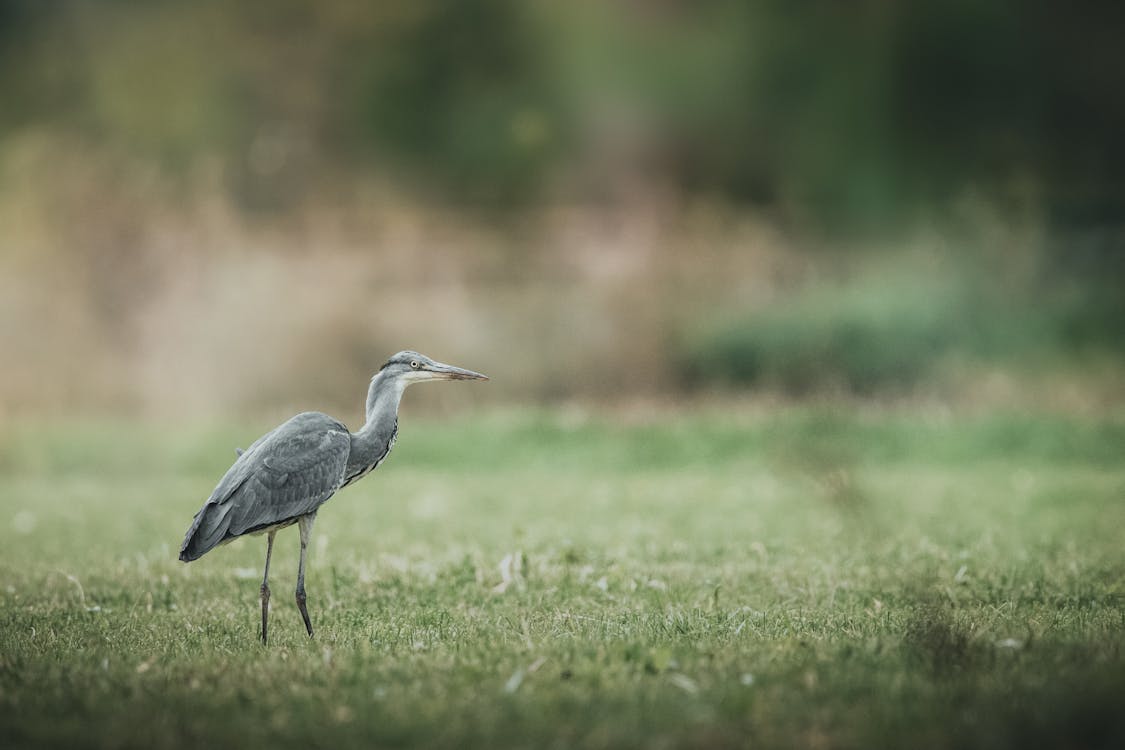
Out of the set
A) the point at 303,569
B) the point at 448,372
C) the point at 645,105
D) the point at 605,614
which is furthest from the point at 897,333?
the point at 303,569

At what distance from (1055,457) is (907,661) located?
35.3 feet

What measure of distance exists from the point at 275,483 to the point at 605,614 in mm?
1913

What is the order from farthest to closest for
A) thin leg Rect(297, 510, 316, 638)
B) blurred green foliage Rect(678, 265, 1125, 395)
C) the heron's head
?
blurred green foliage Rect(678, 265, 1125, 395) < the heron's head < thin leg Rect(297, 510, 316, 638)

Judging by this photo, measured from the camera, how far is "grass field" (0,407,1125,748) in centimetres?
414

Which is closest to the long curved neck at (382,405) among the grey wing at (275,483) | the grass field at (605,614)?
the grey wing at (275,483)

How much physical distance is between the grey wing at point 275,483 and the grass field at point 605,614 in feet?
1.91

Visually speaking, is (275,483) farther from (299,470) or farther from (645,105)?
(645,105)

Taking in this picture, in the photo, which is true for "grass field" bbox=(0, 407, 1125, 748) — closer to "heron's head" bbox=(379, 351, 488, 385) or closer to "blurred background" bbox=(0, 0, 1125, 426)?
"heron's head" bbox=(379, 351, 488, 385)

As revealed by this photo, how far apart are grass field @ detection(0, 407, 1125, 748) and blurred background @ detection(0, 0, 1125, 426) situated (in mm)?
5001

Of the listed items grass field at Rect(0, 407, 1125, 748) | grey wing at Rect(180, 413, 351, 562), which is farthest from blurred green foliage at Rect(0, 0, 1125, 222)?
grey wing at Rect(180, 413, 351, 562)

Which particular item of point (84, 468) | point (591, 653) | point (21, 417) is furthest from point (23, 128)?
point (591, 653)

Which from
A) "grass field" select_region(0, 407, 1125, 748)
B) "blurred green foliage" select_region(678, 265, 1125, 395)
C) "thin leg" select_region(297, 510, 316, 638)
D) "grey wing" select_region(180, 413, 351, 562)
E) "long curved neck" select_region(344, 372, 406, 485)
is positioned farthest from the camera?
"blurred green foliage" select_region(678, 265, 1125, 395)

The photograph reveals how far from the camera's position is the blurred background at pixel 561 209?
18875mm

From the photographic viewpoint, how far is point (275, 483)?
5.83 m
